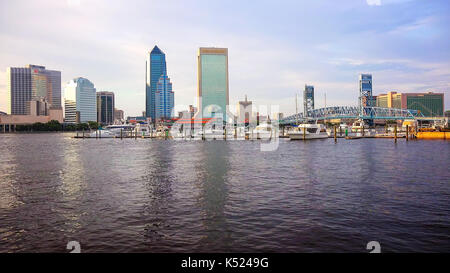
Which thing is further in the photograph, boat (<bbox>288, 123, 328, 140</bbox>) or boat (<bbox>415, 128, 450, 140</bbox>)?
boat (<bbox>288, 123, 328, 140</bbox>)

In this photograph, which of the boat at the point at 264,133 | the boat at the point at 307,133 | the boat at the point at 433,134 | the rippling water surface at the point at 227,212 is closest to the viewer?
the rippling water surface at the point at 227,212

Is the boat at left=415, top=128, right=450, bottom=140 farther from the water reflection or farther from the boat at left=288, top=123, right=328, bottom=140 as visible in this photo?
the water reflection

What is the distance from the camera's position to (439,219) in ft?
55.1

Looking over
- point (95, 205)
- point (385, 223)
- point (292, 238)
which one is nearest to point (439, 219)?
point (385, 223)

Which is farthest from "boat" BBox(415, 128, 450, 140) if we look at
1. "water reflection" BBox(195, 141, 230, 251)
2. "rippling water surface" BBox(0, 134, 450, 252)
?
"water reflection" BBox(195, 141, 230, 251)

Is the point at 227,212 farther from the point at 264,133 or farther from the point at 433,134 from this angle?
the point at 264,133

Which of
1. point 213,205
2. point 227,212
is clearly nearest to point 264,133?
point 213,205

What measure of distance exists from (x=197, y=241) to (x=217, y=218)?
3.45 meters

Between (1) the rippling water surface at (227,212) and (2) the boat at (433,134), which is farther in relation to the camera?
(2) the boat at (433,134)

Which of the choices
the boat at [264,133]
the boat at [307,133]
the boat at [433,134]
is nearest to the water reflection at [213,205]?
the boat at [307,133]

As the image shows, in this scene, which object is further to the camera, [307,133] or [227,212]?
[307,133]

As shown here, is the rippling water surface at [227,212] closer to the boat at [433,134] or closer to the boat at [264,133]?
the boat at [433,134]
